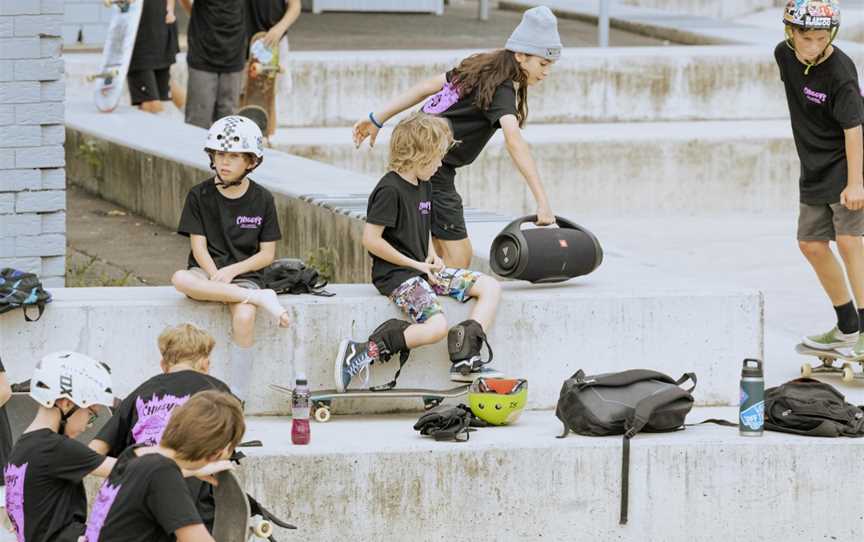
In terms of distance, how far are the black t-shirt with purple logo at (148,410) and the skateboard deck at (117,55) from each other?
7936 millimetres

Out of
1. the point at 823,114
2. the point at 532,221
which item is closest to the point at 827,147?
the point at 823,114

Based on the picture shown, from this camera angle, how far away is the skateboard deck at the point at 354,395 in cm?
731

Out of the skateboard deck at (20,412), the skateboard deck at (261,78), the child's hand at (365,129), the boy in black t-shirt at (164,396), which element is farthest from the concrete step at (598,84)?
the boy in black t-shirt at (164,396)

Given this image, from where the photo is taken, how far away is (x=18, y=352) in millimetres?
7148

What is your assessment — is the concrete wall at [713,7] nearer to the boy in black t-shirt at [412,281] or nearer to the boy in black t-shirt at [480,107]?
the boy in black t-shirt at [480,107]

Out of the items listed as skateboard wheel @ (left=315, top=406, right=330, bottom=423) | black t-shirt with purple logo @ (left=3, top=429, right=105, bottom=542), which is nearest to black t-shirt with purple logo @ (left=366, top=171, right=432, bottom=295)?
skateboard wheel @ (left=315, top=406, right=330, bottom=423)

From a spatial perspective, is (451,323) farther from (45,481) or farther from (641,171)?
(641,171)

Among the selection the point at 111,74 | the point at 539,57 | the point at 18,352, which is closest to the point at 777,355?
the point at 539,57

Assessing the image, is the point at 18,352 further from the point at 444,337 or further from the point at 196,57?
the point at 196,57

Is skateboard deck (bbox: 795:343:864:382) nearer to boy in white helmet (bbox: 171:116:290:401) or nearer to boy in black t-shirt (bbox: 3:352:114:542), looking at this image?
boy in white helmet (bbox: 171:116:290:401)

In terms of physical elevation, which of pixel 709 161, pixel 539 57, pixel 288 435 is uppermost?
pixel 539 57

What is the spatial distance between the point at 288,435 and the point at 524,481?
0.94m

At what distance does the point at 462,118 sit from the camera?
7.93 metres

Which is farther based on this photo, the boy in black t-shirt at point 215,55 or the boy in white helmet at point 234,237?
the boy in black t-shirt at point 215,55
